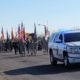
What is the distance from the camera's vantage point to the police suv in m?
21.4

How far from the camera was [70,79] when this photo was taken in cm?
1672

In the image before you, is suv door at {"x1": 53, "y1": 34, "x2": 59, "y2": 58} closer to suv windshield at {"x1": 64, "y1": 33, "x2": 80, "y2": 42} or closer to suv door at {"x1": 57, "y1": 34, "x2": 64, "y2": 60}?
suv door at {"x1": 57, "y1": 34, "x2": 64, "y2": 60}

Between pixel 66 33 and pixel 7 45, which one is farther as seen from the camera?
pixel 7 45

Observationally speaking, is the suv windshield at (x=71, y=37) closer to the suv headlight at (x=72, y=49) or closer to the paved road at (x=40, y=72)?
the suv headlight at (x=72, y=49)

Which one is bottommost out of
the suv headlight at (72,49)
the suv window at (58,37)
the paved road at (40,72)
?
the paved road at (40,72)

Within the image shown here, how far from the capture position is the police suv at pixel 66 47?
2139 centimetres

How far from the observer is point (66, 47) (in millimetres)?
21828

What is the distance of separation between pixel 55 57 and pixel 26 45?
21.2 meters

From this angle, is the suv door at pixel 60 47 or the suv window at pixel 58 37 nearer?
the suv door at pixel 60 47

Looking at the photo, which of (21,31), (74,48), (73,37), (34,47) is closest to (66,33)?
(73,37)

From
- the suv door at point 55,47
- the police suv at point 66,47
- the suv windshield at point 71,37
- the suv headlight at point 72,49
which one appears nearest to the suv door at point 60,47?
the police suv at point 66,47

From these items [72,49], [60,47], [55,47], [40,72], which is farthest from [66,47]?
[55,47]

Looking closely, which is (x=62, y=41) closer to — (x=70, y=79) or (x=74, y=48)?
(x=74, y=48)

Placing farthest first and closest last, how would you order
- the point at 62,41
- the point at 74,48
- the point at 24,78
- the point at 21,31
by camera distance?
the point at 21,31 < the point at 62,41 < the point at 74,48 < the point at 24,78
